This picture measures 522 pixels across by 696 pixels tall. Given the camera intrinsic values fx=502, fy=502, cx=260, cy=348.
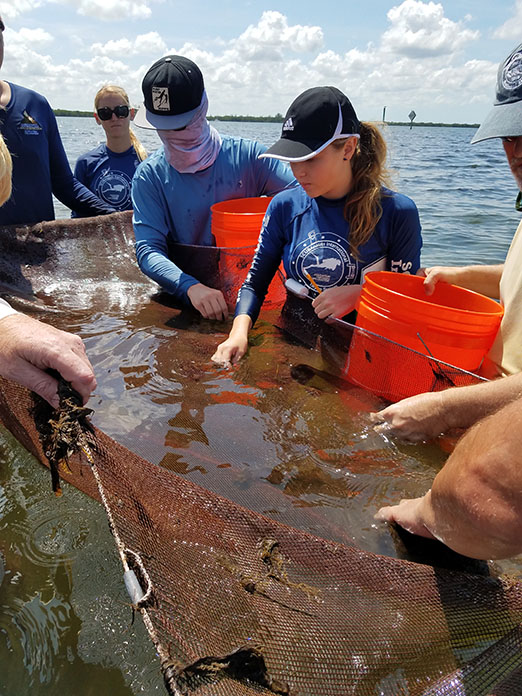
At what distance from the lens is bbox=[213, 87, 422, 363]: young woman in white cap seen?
3.05m

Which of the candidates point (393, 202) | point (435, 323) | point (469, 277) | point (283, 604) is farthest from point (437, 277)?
point (283, 604)

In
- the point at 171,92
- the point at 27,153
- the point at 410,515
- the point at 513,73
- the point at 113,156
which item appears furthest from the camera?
the point at 113,156

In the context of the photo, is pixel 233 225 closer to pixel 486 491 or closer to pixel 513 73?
pixel 513 73

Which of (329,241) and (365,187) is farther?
(329,241)

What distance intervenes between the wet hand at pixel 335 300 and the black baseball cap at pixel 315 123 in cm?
85

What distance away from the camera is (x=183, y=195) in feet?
14.6

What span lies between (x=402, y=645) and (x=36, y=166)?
4951 mm

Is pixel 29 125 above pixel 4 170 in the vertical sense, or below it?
above

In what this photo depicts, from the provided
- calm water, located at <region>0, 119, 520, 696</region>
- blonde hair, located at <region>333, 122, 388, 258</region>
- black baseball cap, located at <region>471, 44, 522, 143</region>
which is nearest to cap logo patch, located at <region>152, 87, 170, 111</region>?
blonde hair, located at <region>333, 122, 388, 258</region>

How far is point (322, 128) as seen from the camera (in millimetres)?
3010

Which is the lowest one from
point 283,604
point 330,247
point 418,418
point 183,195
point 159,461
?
point 159,461

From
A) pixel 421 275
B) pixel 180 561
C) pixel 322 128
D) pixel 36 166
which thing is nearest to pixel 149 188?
pixel 36 166

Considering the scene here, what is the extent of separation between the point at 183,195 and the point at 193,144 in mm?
440

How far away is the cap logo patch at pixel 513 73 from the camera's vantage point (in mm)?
2170
